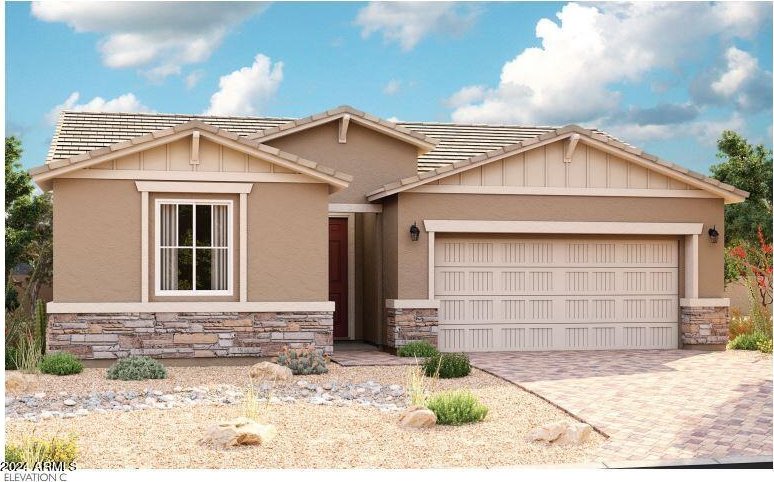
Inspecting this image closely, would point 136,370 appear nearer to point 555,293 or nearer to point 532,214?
point 532,214

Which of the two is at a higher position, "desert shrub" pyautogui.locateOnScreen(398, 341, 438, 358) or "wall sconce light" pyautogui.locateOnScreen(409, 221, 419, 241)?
"wall sconce light" pyautogui.locateOnScreen(409, 221, 419, 241)

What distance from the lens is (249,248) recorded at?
13.1 meters

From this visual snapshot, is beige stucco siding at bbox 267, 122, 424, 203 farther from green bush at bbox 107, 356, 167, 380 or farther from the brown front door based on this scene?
green bush at bbox 107, 356, 167, 380

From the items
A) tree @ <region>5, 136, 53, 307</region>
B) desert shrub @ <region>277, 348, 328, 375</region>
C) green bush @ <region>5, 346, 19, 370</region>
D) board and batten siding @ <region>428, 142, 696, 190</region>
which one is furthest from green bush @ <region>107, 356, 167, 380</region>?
tree @ <region>5, 136, 53, 307</region>

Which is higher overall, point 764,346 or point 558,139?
point 558,139

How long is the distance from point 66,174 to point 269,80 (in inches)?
491

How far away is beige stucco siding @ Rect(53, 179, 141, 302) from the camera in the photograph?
12695mm

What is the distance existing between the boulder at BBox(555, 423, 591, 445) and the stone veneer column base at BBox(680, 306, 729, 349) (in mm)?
8075

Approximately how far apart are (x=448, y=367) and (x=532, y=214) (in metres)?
4.11

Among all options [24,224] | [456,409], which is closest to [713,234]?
[456,409]

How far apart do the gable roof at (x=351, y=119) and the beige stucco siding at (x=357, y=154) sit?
0.23m

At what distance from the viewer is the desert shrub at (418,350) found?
13820 millimetres

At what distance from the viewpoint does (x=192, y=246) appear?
1298 centimetres

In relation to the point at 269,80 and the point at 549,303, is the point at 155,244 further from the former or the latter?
the point at 269,80
